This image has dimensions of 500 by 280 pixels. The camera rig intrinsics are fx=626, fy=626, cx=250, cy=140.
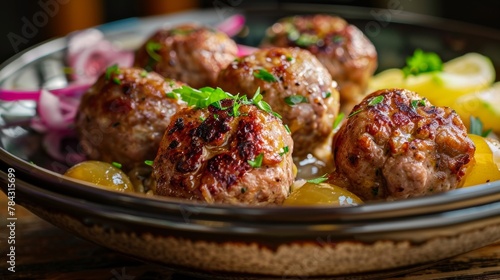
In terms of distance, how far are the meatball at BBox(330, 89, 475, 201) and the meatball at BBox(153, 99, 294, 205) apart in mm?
261

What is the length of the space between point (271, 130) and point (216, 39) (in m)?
1.26

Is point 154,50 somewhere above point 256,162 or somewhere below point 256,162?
below

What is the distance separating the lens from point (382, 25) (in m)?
4.63

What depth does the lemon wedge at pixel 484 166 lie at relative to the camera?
8.56 ft

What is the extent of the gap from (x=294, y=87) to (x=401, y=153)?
2.18 feet

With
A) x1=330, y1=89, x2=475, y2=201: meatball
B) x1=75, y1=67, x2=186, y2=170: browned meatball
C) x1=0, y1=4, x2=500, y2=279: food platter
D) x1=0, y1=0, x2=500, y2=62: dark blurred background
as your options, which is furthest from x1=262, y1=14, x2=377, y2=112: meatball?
x1=0, y1=0, x2=500, y2=62: dark blurred background

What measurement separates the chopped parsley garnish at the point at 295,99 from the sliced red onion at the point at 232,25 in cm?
200

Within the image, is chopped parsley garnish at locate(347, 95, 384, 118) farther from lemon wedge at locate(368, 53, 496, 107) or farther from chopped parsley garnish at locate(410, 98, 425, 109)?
lemon wedge at locate(368, 53, 496, 107)

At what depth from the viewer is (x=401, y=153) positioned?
2371mm

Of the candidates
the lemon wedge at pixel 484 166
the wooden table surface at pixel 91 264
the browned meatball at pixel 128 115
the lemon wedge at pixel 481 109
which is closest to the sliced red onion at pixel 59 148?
the browned meatball at pixel 128 115

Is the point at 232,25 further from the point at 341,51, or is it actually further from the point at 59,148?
the point at 59,148

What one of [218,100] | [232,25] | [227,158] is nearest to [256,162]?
[227,158]

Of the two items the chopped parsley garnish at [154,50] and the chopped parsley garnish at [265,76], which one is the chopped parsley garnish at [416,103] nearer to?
the chopped parsley garnish at [265,76]

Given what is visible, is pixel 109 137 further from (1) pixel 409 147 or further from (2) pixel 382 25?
(2) pixel 382 25
